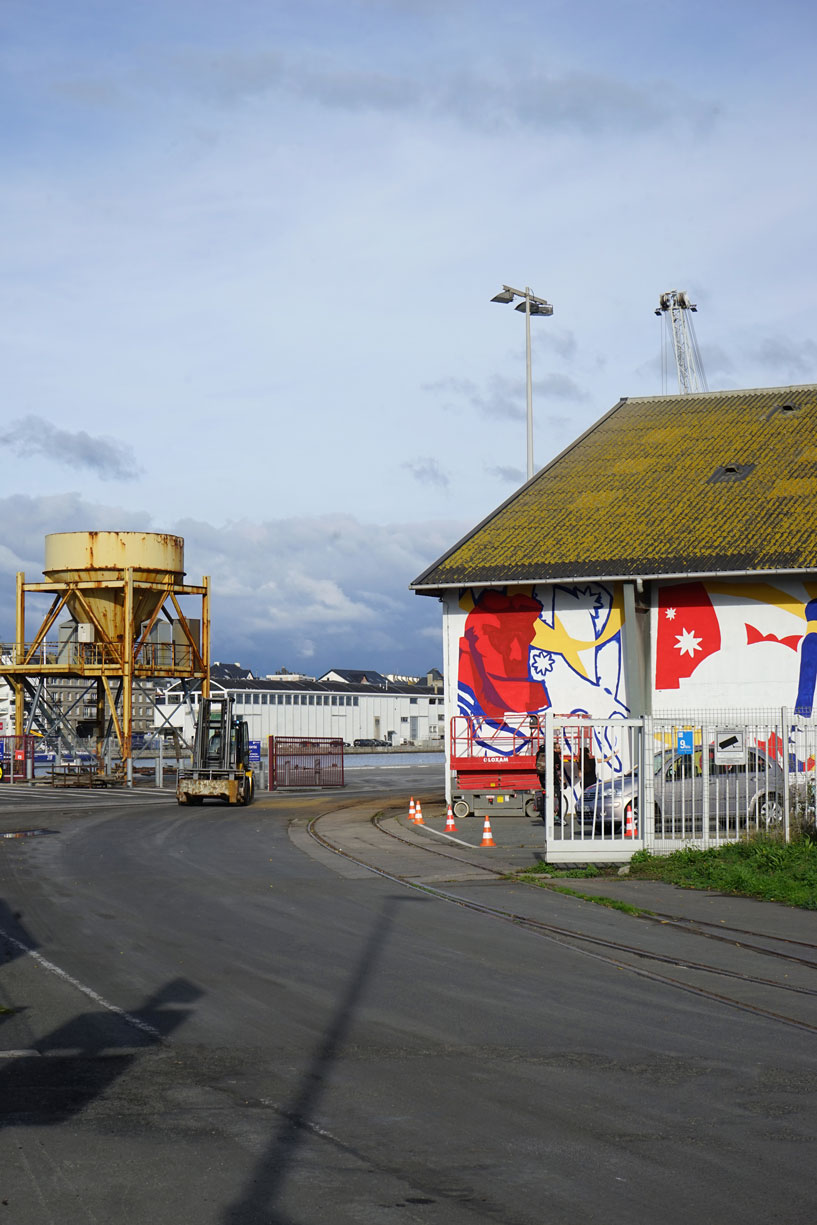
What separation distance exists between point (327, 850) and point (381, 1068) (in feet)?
53.4

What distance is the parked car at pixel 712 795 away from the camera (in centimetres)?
2047

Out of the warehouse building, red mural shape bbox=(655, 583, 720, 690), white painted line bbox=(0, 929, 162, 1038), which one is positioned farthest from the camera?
the warehouse building

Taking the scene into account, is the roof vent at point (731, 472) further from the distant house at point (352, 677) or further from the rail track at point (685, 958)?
the distant house at point (352, 677)

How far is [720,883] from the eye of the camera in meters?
18.1

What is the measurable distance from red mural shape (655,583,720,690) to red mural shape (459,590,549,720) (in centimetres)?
315

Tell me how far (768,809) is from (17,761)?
141 feet

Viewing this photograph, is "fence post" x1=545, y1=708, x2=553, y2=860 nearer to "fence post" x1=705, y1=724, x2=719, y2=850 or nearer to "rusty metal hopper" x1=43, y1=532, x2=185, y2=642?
"fence post" x1=705, y1=724, x2=719, y2=850

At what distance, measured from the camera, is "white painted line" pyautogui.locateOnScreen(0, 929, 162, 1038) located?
9.59m

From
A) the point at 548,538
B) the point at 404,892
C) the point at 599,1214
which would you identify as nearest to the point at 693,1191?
the point at 599,1214

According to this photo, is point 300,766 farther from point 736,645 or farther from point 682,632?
point 736,645

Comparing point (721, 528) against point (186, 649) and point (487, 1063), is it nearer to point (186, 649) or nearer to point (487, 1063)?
point (487, 1063)

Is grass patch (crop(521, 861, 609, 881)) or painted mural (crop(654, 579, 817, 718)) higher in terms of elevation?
painted mural (crop(654, 579, 817, 718))

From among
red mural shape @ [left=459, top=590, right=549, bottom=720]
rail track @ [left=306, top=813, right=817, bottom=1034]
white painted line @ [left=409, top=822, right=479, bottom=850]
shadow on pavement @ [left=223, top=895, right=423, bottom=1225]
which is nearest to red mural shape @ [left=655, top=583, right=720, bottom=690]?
red mural shape @ [left=459, top=590, right=549, bottom=720]

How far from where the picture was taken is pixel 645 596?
33.6 meters
